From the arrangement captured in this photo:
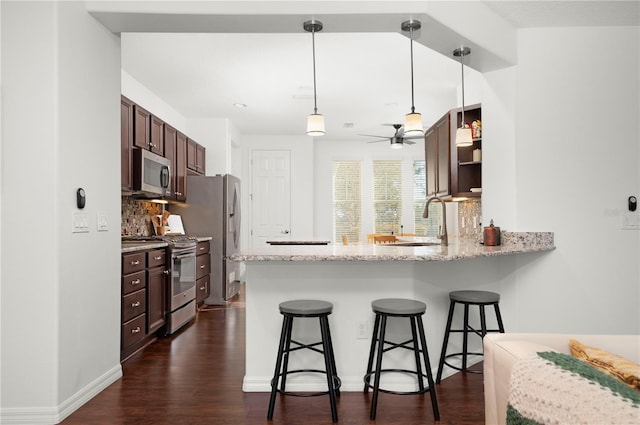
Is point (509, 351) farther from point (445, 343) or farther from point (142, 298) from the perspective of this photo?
point (142, 298)

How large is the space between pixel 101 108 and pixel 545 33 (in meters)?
3.27

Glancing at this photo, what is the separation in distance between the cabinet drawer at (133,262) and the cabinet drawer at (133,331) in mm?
403

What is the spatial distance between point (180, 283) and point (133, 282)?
1.00 meters

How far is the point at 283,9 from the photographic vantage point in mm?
2709

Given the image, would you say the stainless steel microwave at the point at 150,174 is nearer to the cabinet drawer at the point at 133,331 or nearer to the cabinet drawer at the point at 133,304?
the cabinet drawer at the point at 133,304

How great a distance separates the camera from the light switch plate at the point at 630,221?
3221 millimetres

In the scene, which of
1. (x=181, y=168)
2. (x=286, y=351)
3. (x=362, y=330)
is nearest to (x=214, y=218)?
(x=181, y=168)

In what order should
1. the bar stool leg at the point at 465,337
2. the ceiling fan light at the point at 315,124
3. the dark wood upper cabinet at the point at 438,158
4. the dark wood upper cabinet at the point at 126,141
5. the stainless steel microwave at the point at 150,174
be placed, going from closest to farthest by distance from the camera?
the bar stool leg at the point at 465,337, the ceiling fan light at the point at 315,124, the dark wood upper cabinet at the point at 126,141, the stainless steel microwave at the point at 150,174, the dark wood upper cabinet at the point at 438,158

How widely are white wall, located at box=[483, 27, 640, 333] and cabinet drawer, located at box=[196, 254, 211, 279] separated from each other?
3510mm

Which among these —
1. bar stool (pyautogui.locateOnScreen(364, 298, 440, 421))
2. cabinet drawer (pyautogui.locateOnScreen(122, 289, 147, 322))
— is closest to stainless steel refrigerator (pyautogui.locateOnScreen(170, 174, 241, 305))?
cabinet drawer (pyautogui.locateOnScreen(122, 289, 147, 322))

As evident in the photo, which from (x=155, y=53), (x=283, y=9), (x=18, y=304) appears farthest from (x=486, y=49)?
(x=18, y=304)

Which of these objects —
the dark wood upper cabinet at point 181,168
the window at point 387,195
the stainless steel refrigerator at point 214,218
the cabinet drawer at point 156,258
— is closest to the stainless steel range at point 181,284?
the cabinet drawer at point 156,258

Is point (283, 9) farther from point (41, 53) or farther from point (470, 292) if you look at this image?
point (470, 292)

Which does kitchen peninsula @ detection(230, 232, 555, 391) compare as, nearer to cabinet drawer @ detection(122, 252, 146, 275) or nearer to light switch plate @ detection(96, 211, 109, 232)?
light switch plate @ detection(96, 211, 109, 232)
